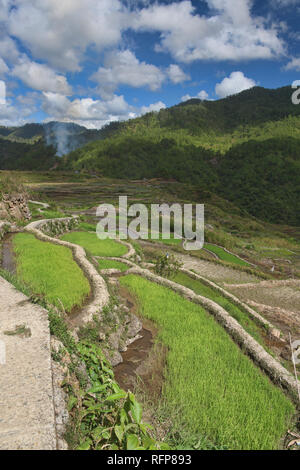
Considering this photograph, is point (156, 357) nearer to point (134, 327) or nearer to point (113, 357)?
point (113, 357)

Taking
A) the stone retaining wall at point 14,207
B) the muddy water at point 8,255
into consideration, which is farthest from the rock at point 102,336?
the stone retaining wall at point 14,207

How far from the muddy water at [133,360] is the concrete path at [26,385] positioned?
1.94 metres

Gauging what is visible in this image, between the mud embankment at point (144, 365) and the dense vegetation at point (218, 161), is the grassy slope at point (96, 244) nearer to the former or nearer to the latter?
the mud embankment at point (144, 365)

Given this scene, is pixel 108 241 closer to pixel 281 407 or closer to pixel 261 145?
pixel 281 407

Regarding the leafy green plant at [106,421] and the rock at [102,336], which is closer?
the leafy green plant at [106,421]

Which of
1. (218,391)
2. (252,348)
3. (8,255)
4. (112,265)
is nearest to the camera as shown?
(218,391)

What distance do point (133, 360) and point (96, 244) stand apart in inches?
413

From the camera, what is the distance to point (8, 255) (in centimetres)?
974

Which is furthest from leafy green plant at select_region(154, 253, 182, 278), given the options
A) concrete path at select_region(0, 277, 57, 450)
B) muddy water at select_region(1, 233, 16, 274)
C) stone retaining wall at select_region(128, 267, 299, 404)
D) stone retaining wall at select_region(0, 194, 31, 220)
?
stone retaining wall at select_region(0, 194, 31, 220)

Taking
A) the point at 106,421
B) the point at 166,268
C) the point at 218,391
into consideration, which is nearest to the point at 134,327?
the point at 218,391

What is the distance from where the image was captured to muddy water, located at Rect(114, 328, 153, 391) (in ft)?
15.3

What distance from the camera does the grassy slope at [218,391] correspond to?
361 cm

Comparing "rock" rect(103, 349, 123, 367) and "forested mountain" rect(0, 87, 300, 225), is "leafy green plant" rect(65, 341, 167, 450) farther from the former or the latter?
"forested mountain" rect(0, 87, 300, 225)

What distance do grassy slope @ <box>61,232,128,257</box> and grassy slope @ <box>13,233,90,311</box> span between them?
378 cm
